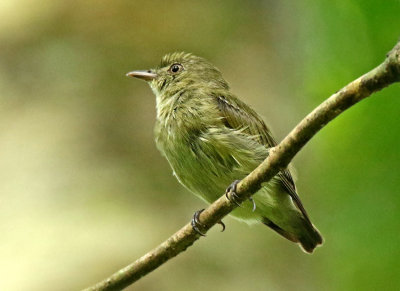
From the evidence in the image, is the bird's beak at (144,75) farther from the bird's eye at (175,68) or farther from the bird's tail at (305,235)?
the bird's tail at (305,235)

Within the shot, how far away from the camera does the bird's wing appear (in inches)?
156

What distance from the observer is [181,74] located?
4688mm

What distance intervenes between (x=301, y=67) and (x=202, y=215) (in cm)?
244

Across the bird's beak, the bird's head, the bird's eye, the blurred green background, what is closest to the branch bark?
the blurred green background

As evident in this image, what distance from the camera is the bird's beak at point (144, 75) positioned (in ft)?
13.8

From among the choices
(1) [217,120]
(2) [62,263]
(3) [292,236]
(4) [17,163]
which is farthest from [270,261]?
(4) [17,163]

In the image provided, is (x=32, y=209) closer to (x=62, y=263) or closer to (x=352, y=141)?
(x=62, y=263)

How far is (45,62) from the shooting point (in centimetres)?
408

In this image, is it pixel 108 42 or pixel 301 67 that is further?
pixel 301 67

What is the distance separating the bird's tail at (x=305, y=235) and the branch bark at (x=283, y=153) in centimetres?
142

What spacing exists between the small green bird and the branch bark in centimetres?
94

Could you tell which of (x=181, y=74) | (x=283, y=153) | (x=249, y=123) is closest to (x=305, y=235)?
(x=249, y=123)

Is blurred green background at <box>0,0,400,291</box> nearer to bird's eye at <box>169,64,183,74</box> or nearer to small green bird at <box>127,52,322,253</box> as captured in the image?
small green bird at <box>127,52,322,253</box>

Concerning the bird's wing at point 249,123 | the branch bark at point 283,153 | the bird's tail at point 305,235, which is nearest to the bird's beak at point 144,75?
the bird's wing at point 249,123
